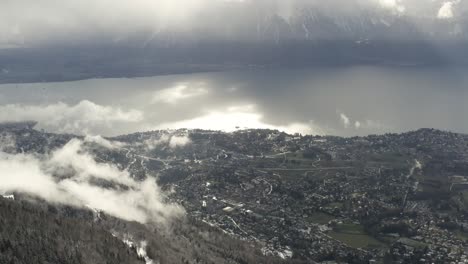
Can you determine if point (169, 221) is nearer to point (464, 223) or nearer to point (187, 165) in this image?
point (187, 165)

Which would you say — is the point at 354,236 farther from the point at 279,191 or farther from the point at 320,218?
the point at 279,191

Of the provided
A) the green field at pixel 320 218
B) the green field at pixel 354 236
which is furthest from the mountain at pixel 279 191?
the green field at pixel 354 236

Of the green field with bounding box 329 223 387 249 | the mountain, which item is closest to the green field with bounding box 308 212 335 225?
the mountain

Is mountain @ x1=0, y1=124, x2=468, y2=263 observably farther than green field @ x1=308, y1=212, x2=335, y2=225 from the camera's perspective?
No

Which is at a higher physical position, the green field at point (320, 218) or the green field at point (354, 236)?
the green field at point (320, 218)

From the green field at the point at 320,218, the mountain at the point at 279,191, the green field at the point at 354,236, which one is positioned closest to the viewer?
the mountain at the point at 279,191

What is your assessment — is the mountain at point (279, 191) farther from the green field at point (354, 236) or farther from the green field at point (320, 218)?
the green field at point (354, 236)

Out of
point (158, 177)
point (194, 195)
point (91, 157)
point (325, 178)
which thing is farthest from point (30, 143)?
point (325, 178)

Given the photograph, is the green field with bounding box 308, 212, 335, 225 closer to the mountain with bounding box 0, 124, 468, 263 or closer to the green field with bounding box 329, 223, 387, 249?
the mountain with bounding box 0, 124, 468, 263

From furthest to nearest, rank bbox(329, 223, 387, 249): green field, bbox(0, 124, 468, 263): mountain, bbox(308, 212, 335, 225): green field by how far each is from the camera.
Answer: bbox(308, 212, 335, 225): green field
bbox(329, 223, 387, 249): green field
bbox(0, 124, 468, 263): mountain

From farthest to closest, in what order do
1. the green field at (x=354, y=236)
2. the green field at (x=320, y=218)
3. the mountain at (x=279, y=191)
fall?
the green field at (x=320, y=218)
the green field at (x=354, y=236)
the mountain at (x=279, y=191)

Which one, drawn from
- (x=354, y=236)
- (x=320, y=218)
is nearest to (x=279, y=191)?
(x=320, y=218)
